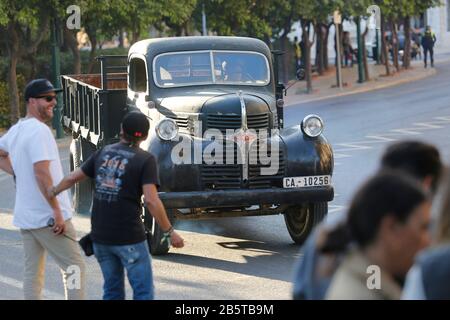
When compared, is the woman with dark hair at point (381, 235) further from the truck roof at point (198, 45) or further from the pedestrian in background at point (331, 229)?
the truck roof at point (198, 45)

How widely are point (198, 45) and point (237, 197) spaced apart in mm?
2805

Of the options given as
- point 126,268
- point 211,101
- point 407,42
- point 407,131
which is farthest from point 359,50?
point 126,268

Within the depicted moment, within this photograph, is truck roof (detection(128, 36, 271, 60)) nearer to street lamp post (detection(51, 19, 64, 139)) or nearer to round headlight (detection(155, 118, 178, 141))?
round headlight (detection(155, 118, 178, 141))

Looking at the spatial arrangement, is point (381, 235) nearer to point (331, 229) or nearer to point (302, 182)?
point (331, 229)

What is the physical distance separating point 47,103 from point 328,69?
136 ft

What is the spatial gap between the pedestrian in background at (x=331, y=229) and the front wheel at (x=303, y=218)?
7.31 m

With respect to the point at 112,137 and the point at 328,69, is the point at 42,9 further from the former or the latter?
the point at 328,69

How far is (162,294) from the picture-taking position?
10031 mm

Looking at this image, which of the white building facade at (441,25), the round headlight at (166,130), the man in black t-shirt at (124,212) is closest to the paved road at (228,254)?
the round headlight at (166,130)

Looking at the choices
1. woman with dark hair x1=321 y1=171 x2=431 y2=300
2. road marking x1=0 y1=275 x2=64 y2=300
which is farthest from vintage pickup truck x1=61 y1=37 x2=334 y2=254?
woman with dark hair x1=321 y1=171 x2=431 y2=300

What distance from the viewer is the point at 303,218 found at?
12.7 meters

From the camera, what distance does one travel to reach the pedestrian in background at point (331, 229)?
4273mm

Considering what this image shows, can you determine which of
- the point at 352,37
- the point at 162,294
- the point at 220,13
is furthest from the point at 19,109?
the point at 352,37

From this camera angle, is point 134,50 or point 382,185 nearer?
point 382,185
